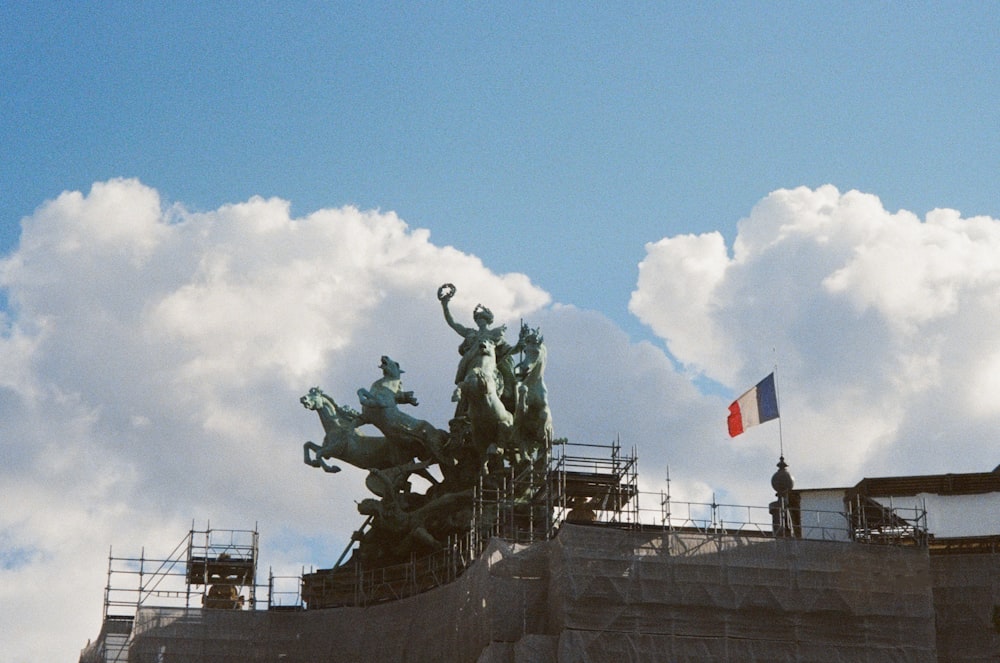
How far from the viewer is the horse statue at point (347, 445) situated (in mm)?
79000

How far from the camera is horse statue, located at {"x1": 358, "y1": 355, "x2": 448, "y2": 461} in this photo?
3091 inches

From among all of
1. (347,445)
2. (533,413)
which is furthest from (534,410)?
(347,445)

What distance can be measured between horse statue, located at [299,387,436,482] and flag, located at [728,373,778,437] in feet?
37.1

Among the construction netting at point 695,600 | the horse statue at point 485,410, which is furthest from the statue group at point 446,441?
the construction netting at point 695,600

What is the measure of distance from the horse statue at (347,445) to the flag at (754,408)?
1130 centimetres

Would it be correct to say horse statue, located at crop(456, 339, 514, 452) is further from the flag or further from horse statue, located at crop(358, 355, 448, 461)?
the flag

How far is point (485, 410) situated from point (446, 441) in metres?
3.98

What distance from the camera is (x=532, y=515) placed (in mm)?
71312

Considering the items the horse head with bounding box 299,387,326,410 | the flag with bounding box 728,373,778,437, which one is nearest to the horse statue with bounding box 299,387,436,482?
the horse head with bounding box 299,387,326,410

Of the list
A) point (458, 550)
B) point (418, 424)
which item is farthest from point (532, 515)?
point (418, 424)

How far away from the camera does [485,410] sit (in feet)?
245

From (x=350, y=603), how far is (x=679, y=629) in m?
15.9

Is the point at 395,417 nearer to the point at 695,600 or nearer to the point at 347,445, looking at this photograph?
the point at 347,445

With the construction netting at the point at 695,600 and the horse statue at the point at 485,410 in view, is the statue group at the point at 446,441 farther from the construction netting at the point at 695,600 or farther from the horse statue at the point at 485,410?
the construction netting at the point at 695,600
